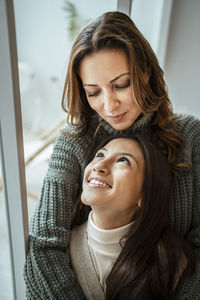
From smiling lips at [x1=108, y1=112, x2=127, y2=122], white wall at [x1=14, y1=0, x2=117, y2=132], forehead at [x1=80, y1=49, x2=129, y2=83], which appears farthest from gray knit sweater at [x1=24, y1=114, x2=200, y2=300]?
white wall at [x1=14, y1=0, x2=117, y2=132]

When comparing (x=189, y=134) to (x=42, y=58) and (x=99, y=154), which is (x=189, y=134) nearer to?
(x=99, y=154)

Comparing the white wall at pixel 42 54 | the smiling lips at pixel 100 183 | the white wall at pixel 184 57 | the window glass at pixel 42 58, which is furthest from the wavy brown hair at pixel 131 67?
the white wall at pixel 42 54

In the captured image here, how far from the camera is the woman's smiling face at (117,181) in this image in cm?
86

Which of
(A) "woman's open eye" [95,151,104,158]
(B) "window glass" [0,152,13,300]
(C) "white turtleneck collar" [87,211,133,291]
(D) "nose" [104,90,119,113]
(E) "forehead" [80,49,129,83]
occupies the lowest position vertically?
(B) "window glass" [0,152,13,300]

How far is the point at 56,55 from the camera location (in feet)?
9.74

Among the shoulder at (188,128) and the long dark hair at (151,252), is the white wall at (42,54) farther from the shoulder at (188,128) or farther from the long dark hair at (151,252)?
the long dark hair at (151,252)

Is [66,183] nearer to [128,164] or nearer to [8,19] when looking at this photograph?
[128,164]

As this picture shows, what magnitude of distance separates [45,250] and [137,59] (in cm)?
63

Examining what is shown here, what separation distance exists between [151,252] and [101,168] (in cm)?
Answer: 31

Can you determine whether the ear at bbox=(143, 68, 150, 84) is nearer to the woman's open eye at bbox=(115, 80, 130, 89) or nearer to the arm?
the woman's open eye at bbox=(115, 80, 130, 89)

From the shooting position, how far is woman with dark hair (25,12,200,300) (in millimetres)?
837

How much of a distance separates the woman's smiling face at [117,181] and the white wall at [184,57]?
733 millimetres

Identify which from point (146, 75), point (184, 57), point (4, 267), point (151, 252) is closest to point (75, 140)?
point (146, 75)

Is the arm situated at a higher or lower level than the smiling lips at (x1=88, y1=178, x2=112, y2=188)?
A: lower
